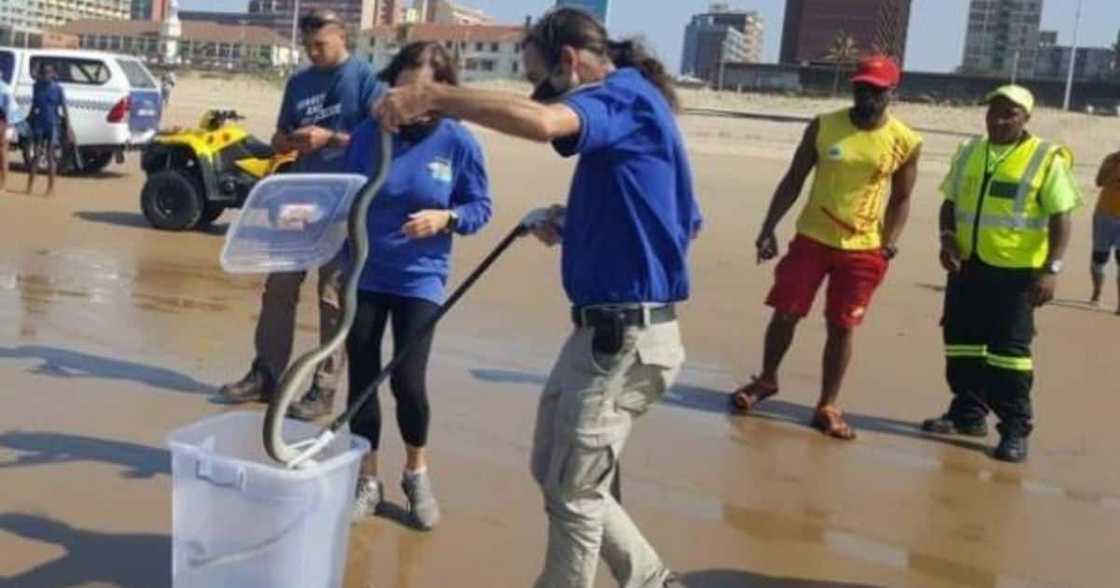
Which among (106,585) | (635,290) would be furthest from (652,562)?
(106,585)

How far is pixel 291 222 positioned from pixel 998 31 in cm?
10430

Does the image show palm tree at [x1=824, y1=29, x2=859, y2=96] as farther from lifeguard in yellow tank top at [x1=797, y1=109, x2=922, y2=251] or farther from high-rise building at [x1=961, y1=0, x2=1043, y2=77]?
lifeguard in yellow tank top at [x1=797, y1=109, x2=922, y2=251]

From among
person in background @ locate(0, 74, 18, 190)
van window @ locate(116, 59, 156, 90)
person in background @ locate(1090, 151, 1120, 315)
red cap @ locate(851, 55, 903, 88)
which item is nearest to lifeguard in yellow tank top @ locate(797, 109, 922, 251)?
red cap @ locate(851, 55, 903, 88)

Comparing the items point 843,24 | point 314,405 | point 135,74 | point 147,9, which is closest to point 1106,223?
point 314,405

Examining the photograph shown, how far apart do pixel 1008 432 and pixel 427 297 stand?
123 inches

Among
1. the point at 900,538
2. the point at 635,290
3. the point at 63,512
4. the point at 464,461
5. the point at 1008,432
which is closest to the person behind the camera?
the point at 635,290

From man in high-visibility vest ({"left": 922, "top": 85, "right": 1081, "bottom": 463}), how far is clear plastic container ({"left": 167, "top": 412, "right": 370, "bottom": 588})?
390 cm

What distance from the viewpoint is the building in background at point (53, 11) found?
9944 cm

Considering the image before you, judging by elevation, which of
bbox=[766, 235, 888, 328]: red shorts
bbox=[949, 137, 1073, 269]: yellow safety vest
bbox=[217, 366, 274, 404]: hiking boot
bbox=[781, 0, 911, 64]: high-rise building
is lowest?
bbox=[217, 366, 274, 404]: hiking boot

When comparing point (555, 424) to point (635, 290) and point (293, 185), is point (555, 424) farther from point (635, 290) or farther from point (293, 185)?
point (293, 185)

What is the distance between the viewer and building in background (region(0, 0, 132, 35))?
9944cm

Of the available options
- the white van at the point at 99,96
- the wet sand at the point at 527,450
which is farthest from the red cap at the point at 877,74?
the white van at the point at 99,96

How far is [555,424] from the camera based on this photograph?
3.42 meters

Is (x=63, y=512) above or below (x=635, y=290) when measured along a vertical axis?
below
